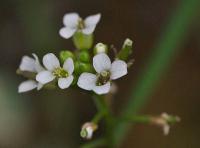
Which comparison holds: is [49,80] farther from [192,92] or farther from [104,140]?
[192,92]

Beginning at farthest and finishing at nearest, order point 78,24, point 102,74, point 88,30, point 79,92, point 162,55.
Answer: point 79,92, point 162,55, point 78,24, point 88,30, point 102,74

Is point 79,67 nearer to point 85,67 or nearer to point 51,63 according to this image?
point 85,67

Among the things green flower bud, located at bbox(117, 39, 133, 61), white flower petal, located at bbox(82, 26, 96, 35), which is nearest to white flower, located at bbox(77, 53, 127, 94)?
green flower bud, located at bbox(117, 39, 133, 61)

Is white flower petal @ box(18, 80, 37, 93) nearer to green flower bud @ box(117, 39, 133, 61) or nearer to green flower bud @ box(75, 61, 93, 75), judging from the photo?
green flower bud @ box(75, 61, 93, 75)

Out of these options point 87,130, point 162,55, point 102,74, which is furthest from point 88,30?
point 162,55

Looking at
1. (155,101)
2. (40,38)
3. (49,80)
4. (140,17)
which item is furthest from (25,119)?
(49,80)

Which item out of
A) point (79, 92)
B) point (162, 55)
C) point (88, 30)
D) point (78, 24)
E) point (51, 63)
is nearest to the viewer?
point (51, 63)

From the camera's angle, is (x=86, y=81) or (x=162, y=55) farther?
(x=162, y=55)
